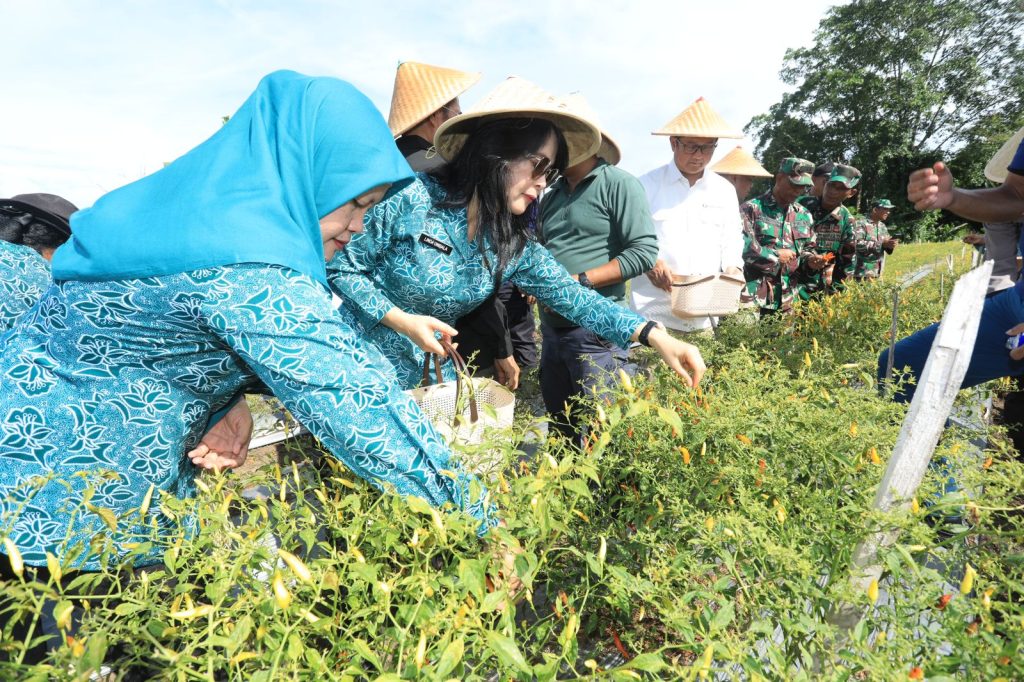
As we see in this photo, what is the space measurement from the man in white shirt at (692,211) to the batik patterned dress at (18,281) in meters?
3.04

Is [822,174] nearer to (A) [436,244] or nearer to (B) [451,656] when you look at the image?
(A) [436,244]

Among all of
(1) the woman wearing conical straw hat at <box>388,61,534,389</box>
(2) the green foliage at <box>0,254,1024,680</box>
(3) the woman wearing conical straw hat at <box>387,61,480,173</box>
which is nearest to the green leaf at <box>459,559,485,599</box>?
(2) the green foliage at <box>0,254,1024,680</box>

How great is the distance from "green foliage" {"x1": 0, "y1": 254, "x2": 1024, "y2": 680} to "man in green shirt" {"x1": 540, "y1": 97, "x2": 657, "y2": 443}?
4.27ft

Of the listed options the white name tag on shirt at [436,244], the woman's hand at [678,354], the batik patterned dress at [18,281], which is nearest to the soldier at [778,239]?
the woman's hand at [678,354]

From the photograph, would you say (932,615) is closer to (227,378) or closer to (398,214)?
(227,378)

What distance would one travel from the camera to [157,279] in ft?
3.45

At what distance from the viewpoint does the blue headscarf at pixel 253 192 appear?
1043 mm

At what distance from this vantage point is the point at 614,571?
3.27ft

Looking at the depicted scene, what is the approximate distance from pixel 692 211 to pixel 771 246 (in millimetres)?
1422

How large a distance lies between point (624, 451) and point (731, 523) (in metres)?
0.41

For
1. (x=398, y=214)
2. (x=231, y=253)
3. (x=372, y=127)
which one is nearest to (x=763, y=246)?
(x=398, y=214)

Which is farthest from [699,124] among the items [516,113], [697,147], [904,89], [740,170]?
[904,89]

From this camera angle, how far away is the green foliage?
2.68 feet

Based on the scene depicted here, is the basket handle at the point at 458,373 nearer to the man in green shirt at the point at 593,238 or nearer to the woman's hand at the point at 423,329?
the woman's hand at the point at 423,329
